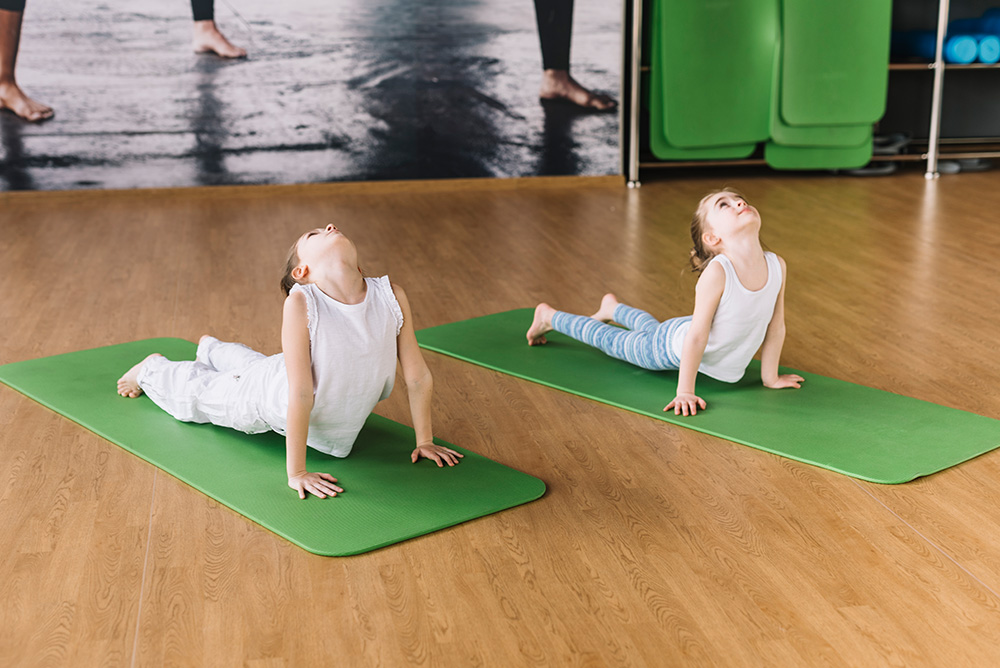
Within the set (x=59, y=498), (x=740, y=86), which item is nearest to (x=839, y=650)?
(x=59, y=498)

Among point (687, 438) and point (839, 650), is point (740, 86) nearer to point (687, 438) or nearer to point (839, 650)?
point (687, 438)

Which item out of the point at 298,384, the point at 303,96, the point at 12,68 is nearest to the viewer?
the point at 298,384

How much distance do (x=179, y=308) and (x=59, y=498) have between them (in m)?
1.33

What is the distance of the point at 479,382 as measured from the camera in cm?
236

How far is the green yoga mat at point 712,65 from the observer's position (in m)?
4.93

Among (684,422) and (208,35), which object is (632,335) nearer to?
(684,422)

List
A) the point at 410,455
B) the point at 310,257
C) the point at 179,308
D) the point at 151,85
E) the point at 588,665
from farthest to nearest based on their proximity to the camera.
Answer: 1. the point at 151,85
2. the point at 179,308
3. the point at 410,455
4. the point at 310,257
5. the point at 588,665

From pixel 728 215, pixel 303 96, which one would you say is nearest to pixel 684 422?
pixel 728 215

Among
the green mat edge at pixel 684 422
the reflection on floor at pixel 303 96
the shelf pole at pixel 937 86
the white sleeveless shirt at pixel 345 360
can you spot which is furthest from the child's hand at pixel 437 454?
the shelf pole at pixel 937 86

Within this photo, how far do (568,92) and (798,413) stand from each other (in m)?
3.42

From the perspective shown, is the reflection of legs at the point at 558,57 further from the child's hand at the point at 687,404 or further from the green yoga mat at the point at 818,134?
the child's hand at the point at 687,404

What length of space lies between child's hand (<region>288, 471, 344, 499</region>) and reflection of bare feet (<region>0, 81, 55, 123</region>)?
3.83 m

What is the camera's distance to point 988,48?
5227 mm

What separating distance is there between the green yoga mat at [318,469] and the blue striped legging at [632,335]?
1.86ft
